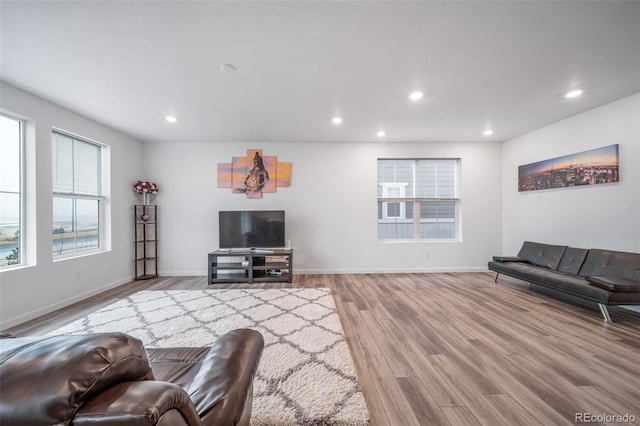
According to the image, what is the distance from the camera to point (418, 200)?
16.4ft

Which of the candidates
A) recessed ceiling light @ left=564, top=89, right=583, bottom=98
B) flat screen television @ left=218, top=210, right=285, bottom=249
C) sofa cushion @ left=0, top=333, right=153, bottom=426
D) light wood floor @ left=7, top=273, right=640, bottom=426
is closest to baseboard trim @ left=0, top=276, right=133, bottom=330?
light wood floor @ left=7, top=273, right=640, bottom=426

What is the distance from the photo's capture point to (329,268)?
482cm

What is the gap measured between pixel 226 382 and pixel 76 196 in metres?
4.23

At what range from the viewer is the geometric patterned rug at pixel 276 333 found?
1.47 meters

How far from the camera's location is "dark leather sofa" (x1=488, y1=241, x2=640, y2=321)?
2.57 m

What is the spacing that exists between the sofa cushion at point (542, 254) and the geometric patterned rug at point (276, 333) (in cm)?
346

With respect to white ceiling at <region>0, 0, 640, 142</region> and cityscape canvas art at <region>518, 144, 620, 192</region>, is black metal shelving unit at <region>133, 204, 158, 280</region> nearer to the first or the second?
white ceiling at <region>0, 0, 640, 142</region>

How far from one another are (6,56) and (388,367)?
4344 mm

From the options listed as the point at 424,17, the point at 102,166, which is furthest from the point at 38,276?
the point at 424,17

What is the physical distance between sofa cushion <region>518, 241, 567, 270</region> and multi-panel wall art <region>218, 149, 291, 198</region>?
4639 millimetres

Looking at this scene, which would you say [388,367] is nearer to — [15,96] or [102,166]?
[15,96]

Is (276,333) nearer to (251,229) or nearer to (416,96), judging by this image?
(251,229)

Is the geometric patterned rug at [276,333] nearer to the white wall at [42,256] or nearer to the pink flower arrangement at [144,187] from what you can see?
the white wall at [42,256]

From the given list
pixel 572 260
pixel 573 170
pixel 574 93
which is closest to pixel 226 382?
pixel 574 93
